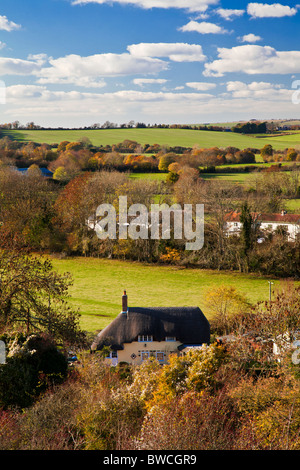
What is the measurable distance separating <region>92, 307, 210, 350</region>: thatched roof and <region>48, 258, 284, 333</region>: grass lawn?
3749mm

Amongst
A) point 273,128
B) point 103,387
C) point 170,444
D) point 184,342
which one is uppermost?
point 273,128

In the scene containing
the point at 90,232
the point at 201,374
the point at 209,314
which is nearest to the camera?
the point at 201,374

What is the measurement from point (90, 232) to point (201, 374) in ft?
115

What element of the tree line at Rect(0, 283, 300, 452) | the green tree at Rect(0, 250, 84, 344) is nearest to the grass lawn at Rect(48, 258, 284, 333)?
the green tree at Rect(0, 250, 84, 344)

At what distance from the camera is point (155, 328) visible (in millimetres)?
24562

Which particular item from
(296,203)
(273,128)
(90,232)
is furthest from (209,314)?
(273,128)

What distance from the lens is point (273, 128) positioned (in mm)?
104062

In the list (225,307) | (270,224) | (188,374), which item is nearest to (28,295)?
(188,374)

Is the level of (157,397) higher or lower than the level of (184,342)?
higher

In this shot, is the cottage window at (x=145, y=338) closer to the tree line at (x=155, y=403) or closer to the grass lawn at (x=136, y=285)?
the grass lawn at (x=136, y=285)

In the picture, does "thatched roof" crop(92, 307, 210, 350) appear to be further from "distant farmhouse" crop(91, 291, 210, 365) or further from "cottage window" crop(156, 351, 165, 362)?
"cottage window" crop(156, 351, 165, 362)

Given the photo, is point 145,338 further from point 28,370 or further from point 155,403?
point 155,403

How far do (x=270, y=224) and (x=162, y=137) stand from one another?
208 ft

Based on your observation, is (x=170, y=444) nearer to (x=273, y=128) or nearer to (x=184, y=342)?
(x=184, y=342)
